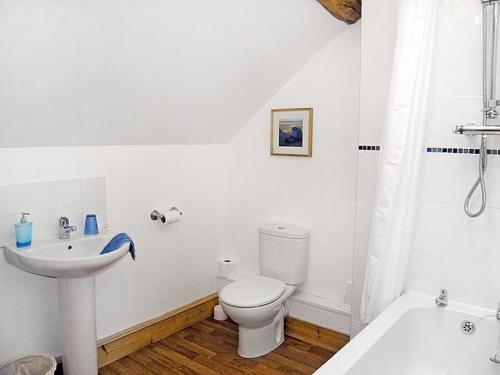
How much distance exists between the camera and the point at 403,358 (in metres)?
2.05

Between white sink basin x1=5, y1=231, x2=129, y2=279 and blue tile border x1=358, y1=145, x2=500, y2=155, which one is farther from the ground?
blue tile border x1=358, y1=145, x2=500, y2=155

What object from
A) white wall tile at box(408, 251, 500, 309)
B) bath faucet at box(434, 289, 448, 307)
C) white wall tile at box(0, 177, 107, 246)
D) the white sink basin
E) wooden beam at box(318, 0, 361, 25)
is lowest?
bath faucet at box(434, 289, 448, 307)

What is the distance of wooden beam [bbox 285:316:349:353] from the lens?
2.75 metres

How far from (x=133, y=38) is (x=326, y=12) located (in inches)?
46.4

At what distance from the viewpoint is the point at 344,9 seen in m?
2.37

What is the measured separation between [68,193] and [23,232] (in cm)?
35

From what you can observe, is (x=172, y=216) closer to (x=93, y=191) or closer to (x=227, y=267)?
(x=93, y=191)

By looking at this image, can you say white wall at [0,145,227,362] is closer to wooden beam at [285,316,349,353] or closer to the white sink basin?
the white sink basin

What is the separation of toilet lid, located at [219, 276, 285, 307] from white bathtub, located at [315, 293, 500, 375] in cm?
76

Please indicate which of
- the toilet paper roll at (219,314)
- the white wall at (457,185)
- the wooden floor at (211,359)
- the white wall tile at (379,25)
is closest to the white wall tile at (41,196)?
the wooden floor at (211,359)

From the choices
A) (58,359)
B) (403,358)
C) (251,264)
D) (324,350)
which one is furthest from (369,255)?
(58,359)

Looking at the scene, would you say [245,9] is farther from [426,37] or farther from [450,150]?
[450,150]

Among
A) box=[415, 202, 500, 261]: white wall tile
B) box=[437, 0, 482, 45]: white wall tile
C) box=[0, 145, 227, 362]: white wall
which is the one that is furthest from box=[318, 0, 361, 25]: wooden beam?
box=[0, 145, 227, 362]: white wall

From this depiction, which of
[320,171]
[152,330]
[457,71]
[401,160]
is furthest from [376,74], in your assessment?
[152,330]
